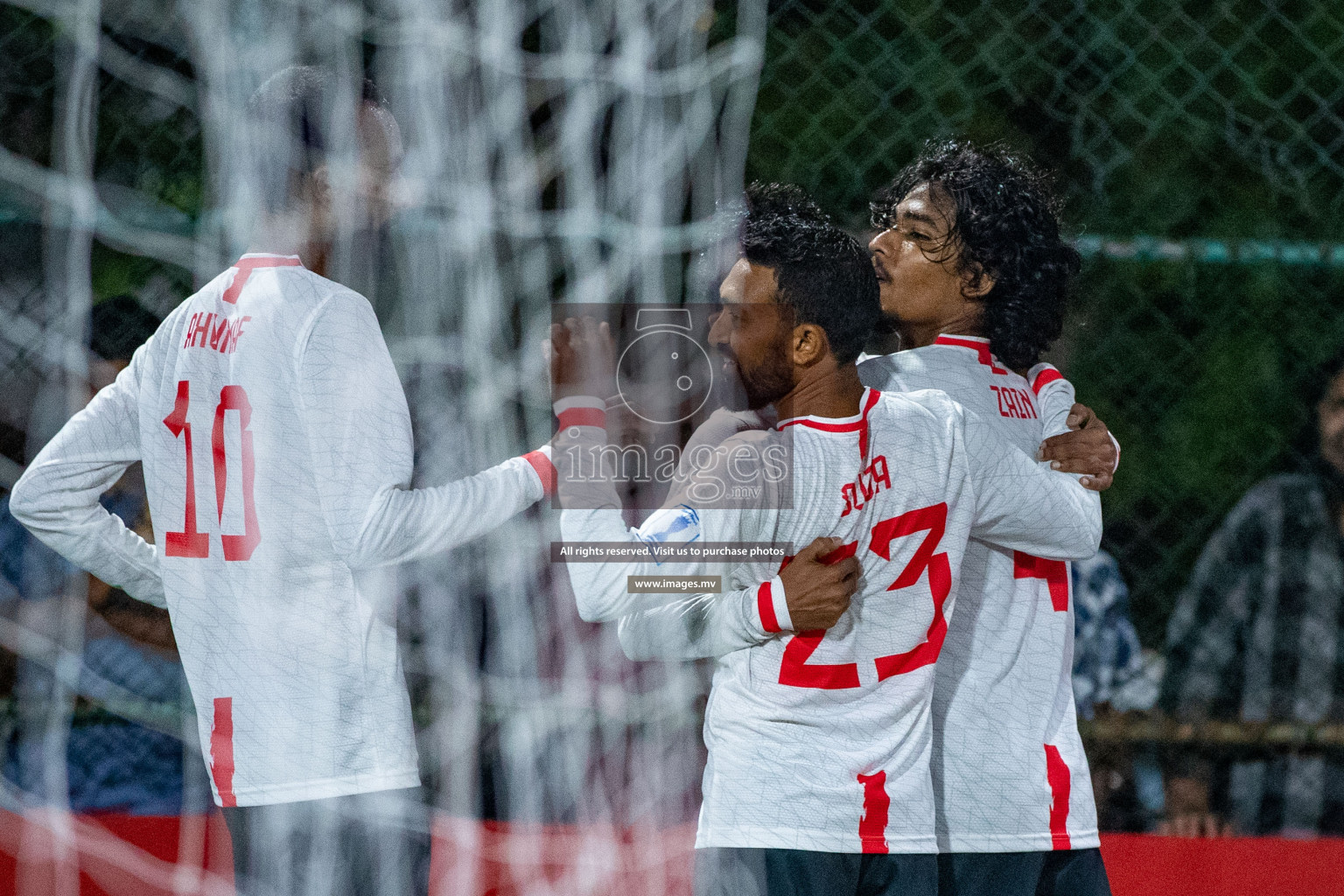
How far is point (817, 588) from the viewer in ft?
3.59

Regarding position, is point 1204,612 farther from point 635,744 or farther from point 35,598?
point 35,598

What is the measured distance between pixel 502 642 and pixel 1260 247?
1256 millimetres

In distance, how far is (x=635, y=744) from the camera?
1.76 m

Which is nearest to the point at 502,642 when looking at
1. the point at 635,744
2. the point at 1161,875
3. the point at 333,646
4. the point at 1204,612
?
the point at 635,744

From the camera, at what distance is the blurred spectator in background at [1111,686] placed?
6.09 ft

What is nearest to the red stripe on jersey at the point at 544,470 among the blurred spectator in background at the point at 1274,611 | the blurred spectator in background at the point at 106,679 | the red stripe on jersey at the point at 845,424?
the red stripe on jersey at the point at 845,424

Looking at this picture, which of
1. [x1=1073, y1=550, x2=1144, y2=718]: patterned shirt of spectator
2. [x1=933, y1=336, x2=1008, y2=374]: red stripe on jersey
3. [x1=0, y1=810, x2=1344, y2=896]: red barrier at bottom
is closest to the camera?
[x1=933, y1=336, x2=1008, y2=374]: red stripe on jersey

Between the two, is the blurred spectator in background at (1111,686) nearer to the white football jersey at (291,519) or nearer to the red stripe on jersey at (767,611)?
the red stripe on jersey at (767,611)

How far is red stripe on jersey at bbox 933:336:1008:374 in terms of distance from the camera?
4.26ft

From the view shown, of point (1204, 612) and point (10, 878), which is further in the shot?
point (1204, 612)

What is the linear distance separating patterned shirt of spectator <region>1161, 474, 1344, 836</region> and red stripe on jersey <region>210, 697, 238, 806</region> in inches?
57.4

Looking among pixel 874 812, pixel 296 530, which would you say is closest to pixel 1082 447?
pixel 874 812

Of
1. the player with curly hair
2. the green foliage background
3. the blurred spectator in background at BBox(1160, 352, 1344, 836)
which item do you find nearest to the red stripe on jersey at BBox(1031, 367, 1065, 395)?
the player with curly hair

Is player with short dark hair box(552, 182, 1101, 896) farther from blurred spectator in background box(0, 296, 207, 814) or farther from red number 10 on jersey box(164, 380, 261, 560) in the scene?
blurred spectator in background box(0, 296, 207, 814)
